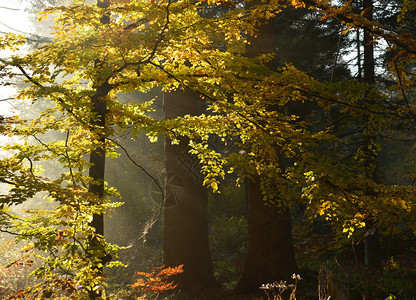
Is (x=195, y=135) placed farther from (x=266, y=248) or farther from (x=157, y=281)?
(x=266, y=248)

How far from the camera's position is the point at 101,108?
5.19 metres

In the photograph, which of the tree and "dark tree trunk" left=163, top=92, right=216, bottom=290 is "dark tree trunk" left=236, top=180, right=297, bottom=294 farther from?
the tree

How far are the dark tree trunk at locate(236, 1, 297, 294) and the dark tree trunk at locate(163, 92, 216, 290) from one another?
148 centimetres

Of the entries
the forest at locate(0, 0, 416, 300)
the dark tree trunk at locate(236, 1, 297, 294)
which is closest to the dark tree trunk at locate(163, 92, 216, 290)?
the forest at locate(0, 0, 416, 300)

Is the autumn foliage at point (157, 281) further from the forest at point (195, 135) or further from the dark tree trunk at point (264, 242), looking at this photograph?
the dark tree trunk at point (264, 242)

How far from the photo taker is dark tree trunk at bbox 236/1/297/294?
26.0ft

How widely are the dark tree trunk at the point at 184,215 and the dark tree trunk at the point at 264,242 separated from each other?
148cm

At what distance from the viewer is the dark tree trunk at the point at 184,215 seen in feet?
30.2

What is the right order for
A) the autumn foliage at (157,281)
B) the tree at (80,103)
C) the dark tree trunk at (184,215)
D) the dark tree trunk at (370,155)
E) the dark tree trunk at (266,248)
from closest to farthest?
the tree at (80,103)
the autumn foliage at (157,281)
the dark tree trunk at (266,248)
the dark tree trunk at (370,155)
the dark tree trunk at (184,215)

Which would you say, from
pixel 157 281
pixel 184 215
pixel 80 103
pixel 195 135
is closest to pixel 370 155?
pixel 184 215

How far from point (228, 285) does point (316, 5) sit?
8.27 meters

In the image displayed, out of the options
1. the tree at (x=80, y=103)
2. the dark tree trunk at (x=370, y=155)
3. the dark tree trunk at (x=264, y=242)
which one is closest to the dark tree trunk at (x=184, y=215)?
the dark tree trunk at (x=264, y=242)

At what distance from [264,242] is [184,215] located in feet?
7.99

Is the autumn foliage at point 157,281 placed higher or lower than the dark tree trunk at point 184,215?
lower
